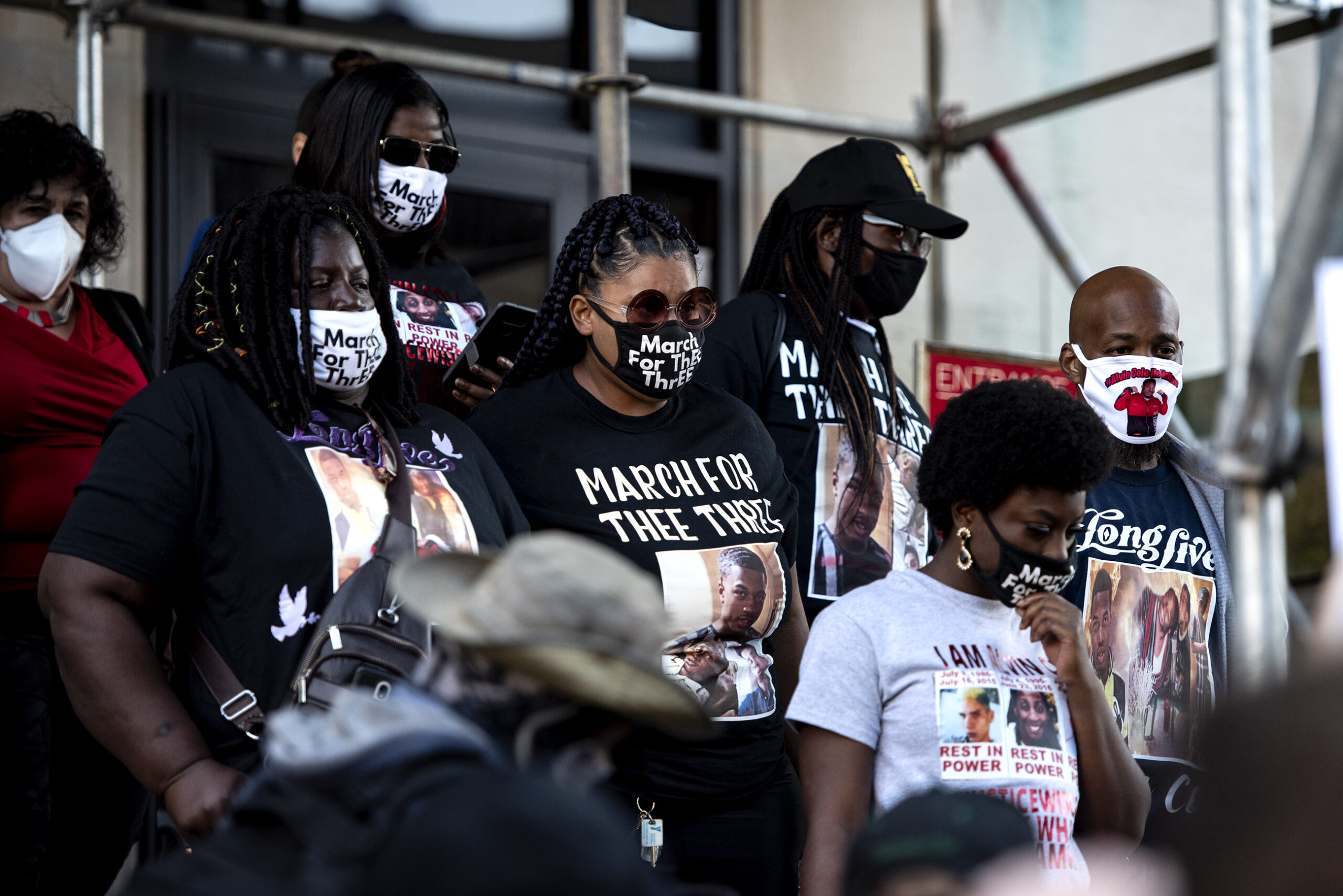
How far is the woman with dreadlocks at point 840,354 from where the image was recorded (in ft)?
13.4

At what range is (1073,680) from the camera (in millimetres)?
3023

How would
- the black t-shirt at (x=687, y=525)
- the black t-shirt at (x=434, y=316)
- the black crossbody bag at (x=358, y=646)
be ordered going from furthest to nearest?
1. the black t-shirt at (x=434, y=316)
2. the black t-shirt at (x=687, y=525)
3. the black crossbody bag at (x=358, y=646)

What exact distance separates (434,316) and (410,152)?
406 millimetres

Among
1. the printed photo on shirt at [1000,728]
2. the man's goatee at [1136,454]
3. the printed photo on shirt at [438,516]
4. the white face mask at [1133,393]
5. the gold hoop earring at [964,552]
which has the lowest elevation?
the printed photo on shirt at [1000,728]

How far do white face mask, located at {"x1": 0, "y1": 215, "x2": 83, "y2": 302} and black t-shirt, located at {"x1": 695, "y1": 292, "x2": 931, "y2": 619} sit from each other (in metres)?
1.53

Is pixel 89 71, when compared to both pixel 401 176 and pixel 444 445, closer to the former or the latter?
pixel 401 176

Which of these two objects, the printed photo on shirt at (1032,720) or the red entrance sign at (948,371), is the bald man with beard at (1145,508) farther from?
the red entrance sign at (948,371)

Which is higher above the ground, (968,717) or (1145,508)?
(1145,508)

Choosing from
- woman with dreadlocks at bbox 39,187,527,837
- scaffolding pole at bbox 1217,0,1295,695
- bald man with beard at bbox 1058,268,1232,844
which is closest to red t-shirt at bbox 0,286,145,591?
woman with dreadlocks at bbox 39,187,527,837

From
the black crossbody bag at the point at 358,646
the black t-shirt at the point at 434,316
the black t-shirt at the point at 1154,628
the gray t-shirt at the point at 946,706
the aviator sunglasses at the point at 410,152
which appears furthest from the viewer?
the aviator sunglasses at the point at 410,152

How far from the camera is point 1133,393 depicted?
3986mm

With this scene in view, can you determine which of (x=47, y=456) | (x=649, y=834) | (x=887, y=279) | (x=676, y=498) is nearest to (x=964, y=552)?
(x=676, y=498)

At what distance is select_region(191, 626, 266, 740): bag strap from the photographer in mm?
2916

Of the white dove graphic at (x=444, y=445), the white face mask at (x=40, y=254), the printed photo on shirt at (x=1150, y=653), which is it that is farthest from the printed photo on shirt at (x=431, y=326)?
the printed photo on shirt at (x=1150, y=653)
